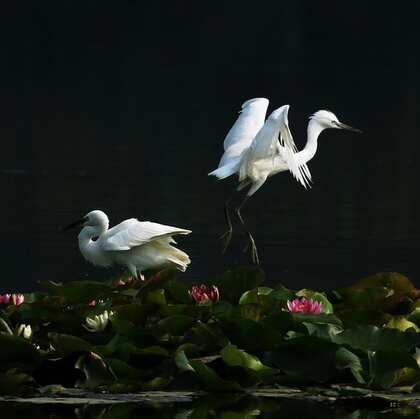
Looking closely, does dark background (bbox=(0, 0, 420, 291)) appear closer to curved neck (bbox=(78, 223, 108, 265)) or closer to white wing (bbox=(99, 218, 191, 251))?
curved neck (bbox=(78, 223, 108, 265))

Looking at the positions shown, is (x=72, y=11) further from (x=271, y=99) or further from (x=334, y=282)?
(x=334, y=282)

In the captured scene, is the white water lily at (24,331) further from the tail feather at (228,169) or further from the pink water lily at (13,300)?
the tail feather at (228,169)

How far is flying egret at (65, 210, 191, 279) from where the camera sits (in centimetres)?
880

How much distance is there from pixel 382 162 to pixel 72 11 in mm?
22915

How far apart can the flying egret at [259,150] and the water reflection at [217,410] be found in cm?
336

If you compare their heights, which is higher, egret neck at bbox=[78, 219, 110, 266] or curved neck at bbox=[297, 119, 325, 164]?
curved neck at bbox=[297, 119, 325, 164]

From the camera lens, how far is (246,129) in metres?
11.4

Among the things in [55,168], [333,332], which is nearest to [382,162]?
[55,168]

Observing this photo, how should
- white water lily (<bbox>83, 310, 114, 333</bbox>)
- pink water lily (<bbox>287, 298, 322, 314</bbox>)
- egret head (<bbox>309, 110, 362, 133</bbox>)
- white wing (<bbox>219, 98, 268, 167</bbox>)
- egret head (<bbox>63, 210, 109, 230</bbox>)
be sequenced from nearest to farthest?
white water lily (<bbox>83, 310, 114, 333</bbox>), pink water lily (<bbox>287, 298, 322, 314</bbox>), egret head (<bbox>63, 210, 109, 230</bbox>), white wing (<bbox>219, 98, 268, 167</bbox>), egret head (<bbox>309, 110, 362, 133</bbox>)

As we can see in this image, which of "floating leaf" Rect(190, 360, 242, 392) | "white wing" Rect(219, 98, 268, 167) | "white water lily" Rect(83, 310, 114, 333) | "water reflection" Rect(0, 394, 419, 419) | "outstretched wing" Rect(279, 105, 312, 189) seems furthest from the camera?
"white wing" Rect(219, 98, 268, 167)

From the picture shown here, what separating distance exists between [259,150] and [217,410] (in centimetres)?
373

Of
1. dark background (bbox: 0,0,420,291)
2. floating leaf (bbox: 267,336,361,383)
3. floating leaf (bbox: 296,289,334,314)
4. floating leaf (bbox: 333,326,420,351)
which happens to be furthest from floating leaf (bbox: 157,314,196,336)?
dark background (bbox: 0,0,420,291)

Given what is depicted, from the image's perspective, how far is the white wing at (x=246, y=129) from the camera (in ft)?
36.7

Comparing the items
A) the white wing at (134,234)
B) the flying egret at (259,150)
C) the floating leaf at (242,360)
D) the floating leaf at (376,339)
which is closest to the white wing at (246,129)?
the flying egret at (259,150)
